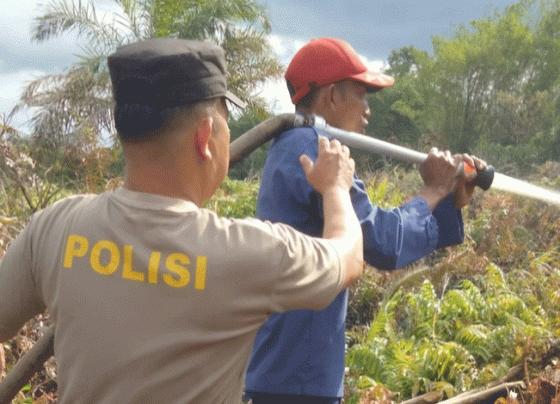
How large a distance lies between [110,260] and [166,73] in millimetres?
396

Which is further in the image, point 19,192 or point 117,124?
point 19,192

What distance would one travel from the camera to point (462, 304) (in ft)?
19.3

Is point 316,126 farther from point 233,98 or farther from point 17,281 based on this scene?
point 17,281

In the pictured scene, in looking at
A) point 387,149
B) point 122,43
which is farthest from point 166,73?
point 122,43

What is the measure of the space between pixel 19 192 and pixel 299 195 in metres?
5.50

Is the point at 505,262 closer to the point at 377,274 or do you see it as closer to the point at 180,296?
the point at 377,274

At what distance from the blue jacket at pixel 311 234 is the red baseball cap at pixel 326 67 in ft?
0.81

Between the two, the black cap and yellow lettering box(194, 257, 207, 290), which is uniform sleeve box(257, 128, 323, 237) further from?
yellow lettering box(194, 257, 207, 290)

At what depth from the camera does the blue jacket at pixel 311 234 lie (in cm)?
210

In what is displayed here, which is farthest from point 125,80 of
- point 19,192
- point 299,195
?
point 19,192

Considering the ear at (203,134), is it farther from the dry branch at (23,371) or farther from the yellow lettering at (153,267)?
the dry branch at (23,371)

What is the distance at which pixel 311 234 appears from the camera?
215cm

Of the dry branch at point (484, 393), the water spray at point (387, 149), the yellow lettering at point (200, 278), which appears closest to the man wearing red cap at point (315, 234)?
the water spray at point (387, 149)

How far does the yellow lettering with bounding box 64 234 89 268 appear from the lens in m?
1.41
